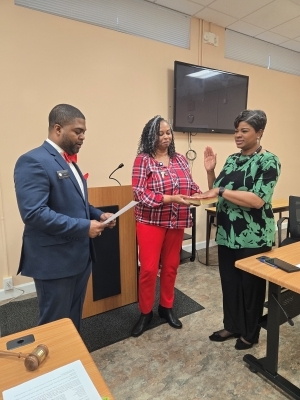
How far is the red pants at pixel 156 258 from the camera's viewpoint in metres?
1.95

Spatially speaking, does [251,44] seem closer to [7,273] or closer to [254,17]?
[254,17]

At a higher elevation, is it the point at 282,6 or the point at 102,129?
the point at 282,6

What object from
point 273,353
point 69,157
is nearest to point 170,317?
point 273,353

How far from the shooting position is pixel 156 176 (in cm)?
191

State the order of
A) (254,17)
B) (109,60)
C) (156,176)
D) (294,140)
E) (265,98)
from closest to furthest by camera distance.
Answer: (156,176)
(109,60)
(254,17)
(265,98)
(294,140)

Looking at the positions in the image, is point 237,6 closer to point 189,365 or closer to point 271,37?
point 271,37

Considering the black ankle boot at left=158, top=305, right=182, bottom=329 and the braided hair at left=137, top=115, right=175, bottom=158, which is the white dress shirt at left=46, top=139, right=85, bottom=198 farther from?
the black ankle boot at left=158, top=305, right=182, bottom=329

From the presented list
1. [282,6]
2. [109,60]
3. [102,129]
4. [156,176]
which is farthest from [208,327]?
[282,6]

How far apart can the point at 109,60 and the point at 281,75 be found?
9.51 ft

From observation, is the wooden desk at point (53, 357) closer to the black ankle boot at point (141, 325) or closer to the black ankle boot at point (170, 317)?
the black ankle boot at point (141, 325)

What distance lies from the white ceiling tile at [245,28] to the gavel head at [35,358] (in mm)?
3982

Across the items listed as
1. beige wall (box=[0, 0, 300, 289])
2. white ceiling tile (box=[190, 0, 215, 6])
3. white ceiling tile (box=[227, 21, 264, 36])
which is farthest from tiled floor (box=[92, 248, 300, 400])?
white ceiling tile (box=[227, 21, 264, 36])

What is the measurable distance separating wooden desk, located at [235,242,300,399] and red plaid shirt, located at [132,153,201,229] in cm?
59

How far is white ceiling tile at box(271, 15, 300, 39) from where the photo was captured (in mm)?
3439
